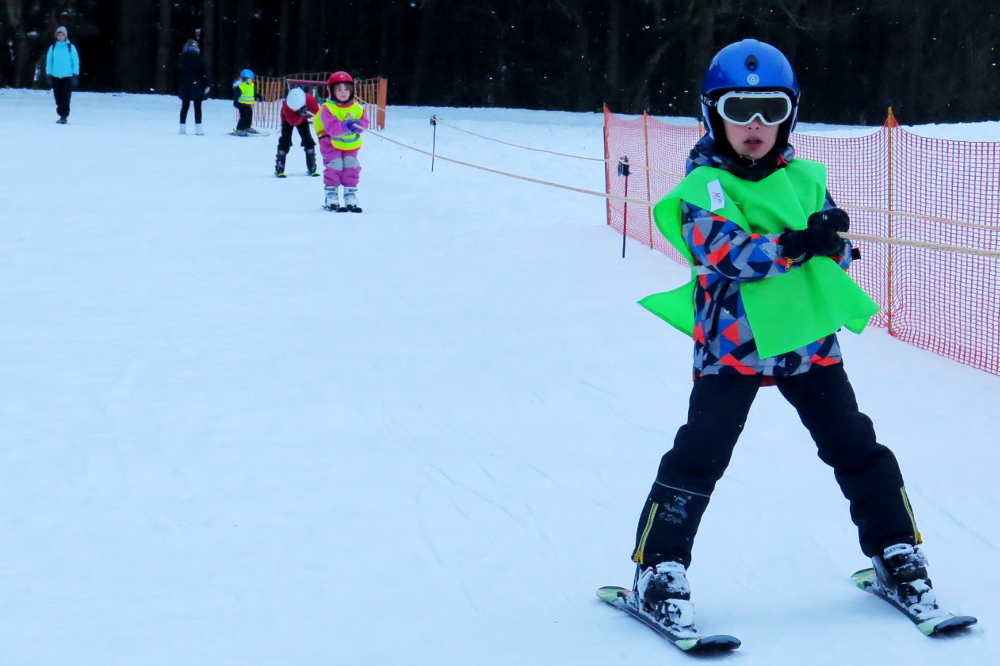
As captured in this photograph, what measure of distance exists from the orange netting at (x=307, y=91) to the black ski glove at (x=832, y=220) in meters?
20.3

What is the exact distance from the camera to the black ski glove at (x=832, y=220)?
9.10 ft

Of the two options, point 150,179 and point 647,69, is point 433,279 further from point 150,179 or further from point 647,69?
point 647,69

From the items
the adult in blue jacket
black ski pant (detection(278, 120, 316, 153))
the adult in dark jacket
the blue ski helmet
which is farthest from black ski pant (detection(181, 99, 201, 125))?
the blue ski helmet

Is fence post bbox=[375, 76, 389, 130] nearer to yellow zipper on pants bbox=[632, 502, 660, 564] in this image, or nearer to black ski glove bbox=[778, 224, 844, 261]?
yellow zipper on pants bbox=[632, 502, 660, 564]

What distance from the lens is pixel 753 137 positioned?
296cm

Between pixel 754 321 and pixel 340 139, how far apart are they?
999 cm

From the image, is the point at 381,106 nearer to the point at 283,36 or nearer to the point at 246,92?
the point at 246,92

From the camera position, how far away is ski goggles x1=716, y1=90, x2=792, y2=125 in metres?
2.91

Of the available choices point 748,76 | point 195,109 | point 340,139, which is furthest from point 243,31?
point 748,76

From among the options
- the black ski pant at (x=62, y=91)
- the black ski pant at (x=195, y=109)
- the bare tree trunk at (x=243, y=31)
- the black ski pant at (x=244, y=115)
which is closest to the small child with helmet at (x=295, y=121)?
the black ski pant at (x=195, y=109)

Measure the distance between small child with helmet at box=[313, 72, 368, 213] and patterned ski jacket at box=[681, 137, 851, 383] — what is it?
31.7ft

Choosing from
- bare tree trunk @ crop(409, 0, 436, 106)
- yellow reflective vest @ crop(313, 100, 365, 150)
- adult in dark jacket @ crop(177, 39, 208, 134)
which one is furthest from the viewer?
bare tree trunk @ crop(409, 0, 436, 106)

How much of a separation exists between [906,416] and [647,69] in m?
26.5

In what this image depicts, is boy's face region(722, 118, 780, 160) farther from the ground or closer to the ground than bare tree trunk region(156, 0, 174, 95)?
closer to the ground
